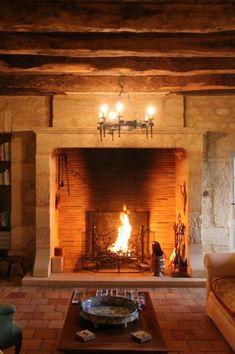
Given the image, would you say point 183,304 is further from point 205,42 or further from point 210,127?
point 205,42

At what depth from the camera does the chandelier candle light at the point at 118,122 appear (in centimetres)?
492

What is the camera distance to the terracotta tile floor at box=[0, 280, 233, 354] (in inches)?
148

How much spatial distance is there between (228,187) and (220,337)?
8.85 feet

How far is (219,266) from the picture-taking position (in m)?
4.36

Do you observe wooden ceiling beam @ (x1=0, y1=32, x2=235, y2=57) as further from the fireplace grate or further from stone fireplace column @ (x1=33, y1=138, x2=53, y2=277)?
the fireplace grate

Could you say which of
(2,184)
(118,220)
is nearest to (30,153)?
(2,184)

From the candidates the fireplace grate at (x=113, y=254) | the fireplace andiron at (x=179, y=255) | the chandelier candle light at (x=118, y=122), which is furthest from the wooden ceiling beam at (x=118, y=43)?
the fireplace grate at (x=113, y=254)

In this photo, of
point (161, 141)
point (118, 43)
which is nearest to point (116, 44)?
point (118, 43)

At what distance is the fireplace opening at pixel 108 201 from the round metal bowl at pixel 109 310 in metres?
3.10

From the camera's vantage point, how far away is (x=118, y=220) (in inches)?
261

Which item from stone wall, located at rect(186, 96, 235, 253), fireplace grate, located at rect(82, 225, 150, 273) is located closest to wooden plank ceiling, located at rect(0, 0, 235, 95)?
stone wall, located at rect(186, 96, 235, 253)

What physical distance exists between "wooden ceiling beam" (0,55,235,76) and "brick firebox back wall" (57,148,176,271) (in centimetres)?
209

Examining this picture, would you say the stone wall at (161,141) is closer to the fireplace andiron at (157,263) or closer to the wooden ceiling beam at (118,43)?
the fireplace andiron at (157,263)

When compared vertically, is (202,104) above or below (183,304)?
above
